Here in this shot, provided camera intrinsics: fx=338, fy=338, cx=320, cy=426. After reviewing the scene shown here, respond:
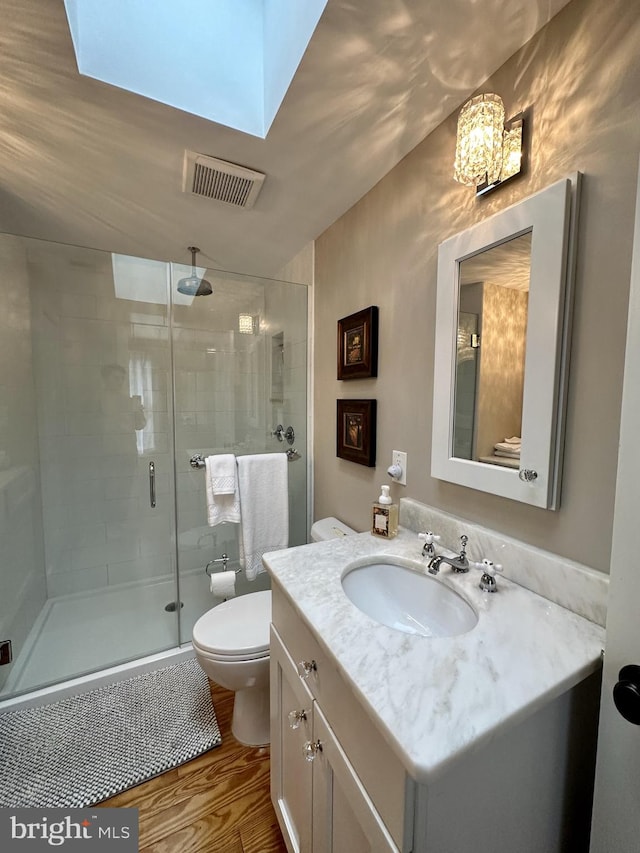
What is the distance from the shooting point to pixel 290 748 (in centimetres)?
91

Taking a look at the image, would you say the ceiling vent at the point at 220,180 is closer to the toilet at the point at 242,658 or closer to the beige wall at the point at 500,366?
the beige wall at the point at 500,366

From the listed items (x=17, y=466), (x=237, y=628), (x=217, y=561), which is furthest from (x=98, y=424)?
(x=237, y=628)

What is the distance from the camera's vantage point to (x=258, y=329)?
2.11m

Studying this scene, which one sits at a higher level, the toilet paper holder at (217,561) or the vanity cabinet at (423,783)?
the vanity cabinet at (423,783)

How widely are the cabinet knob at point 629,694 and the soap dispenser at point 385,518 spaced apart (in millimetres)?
652

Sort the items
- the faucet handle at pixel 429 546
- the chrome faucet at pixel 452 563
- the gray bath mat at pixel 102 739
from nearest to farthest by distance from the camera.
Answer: the chrome faucet at pixel 452 563
the faucet handle at pixel 429 546
the gray bath mat at pixel 102 739

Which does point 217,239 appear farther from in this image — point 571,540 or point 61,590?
point 61,590

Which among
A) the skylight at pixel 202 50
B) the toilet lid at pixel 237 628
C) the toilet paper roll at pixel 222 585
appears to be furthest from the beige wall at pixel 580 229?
the toilet paper roll at pixel 222 585

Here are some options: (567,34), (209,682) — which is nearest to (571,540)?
(567,34)

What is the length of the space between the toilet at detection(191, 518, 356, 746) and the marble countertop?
57cm

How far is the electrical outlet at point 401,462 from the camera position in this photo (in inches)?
51.3

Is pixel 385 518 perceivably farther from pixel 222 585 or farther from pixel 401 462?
pixel 222 585

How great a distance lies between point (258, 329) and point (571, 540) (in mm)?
1858

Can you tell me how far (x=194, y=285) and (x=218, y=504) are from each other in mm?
1280
